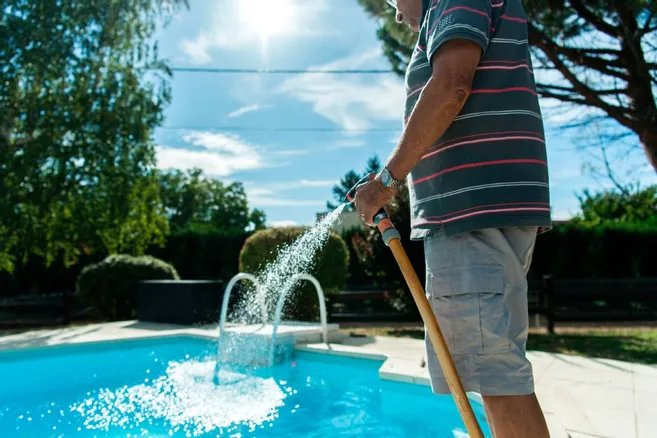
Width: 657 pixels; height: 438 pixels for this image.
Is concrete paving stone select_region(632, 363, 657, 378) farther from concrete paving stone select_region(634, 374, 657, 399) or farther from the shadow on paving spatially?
the shadow on paving

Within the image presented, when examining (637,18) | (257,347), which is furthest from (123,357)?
(637,18)

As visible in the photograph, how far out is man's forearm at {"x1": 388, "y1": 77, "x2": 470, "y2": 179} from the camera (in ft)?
3.90

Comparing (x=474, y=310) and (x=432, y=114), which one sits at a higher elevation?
(x=432, y=114)

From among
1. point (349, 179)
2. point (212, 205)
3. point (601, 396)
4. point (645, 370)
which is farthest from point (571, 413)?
point (349, 179)

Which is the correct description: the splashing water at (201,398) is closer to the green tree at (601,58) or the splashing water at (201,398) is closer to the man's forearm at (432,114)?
the man's forearm at (432,114)

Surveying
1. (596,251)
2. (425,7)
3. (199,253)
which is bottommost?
(596,251)

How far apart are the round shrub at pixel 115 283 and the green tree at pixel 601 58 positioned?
20.9 feet

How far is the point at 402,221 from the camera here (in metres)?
6.62

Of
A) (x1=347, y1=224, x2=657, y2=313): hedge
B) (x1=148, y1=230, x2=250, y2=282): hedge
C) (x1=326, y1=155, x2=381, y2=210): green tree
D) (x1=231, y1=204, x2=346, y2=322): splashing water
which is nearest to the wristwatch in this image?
(x1=231, y1=204, x2=346, y2=322): splashing water

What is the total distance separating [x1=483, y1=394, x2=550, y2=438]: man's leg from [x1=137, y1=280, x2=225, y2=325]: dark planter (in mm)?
6236

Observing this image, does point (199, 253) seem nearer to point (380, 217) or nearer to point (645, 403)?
point (645, 403)

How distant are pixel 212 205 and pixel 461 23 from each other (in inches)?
1481

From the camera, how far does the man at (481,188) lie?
1167 millimetres

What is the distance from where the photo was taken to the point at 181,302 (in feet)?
23.0
